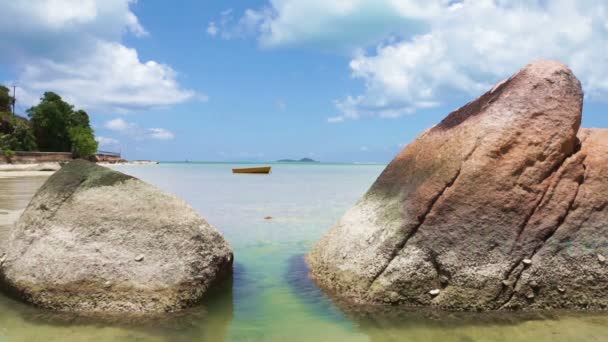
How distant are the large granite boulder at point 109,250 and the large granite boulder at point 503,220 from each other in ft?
6.60

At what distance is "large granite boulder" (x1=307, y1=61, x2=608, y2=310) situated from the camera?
5.50 metres

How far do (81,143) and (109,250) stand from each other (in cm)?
7214

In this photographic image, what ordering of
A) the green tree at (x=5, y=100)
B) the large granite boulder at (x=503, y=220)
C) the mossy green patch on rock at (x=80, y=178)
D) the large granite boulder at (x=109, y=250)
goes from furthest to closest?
the green tree at (x=5, y=100)
the mossy green patch on rock at (x=80, y=178)
the large granite boulder at (x=503, y=220)
the large granite boulder at (x=109, y=250)

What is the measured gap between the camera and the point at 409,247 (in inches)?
221

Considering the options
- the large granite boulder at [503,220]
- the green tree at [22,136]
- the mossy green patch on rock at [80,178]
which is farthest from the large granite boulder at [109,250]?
the green tree at [22,136]

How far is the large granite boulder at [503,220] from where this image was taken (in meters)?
5.50

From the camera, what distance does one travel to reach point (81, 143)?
70312 millimetres

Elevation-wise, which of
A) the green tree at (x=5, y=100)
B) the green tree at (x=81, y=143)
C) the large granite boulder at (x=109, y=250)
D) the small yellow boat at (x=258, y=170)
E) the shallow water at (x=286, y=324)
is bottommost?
the shallow water at (x=286, y=324)

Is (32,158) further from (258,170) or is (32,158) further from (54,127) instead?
(258,170)

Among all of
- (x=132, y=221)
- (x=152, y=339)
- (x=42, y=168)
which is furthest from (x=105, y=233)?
(x=42, y=168)

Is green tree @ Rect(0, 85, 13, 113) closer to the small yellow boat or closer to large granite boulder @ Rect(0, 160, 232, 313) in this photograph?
the small yellow boat

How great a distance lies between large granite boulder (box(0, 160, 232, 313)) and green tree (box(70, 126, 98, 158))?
69.5 metres

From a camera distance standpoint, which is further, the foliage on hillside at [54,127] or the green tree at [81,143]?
the green tree at [81,143]

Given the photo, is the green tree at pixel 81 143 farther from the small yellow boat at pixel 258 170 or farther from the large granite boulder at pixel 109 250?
the large granite boulder at pixel 109 250
